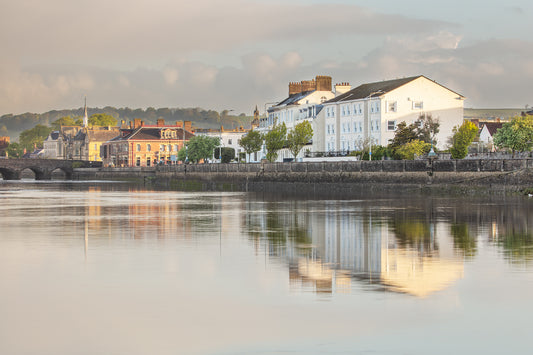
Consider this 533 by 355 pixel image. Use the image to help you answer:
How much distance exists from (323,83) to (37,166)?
68.7 metres

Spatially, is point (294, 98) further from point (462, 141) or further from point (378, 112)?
point (462, 141)

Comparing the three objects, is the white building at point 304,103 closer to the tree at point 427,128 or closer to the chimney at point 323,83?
the chimney at point 323,83

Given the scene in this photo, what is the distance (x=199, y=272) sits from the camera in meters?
18.8

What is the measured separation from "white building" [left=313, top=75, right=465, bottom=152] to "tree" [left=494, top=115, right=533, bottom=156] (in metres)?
20.8

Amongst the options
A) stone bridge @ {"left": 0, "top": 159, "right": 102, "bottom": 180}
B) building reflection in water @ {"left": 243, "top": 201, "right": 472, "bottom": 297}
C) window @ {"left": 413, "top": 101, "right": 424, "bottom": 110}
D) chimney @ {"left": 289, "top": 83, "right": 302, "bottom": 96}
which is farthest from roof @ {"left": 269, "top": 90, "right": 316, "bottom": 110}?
building reflection in water @ {"left": 243, "top": 201, "right": 472, "bottom": 297}

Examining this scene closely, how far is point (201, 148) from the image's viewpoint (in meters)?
125

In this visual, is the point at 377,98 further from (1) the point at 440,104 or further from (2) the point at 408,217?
(2) the point at 408,217

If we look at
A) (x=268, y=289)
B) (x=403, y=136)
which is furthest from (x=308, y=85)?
(x=268, y=289)

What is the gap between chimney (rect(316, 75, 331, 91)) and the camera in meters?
110

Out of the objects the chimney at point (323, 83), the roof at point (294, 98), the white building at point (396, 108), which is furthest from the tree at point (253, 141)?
the white building at point (396, 108)

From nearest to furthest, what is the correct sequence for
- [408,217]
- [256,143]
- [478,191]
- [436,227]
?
[436,227], [408,217], [478,191], [256,143]

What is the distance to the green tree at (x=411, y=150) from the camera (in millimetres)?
71438

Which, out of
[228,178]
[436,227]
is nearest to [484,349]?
[436,227]

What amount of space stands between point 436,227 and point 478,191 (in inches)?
1057
